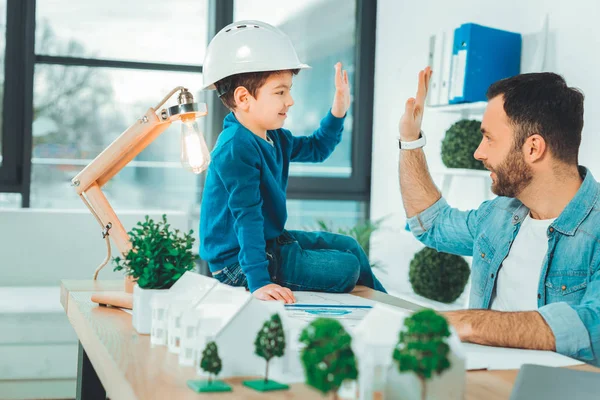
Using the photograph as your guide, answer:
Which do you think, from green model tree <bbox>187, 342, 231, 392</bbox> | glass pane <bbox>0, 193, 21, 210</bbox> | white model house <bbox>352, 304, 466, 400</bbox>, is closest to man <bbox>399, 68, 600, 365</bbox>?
white model house <bbox>352, 304, 466, 400</bbox>

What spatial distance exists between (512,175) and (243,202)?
614 mm

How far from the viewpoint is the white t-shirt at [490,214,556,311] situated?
1.63 meters

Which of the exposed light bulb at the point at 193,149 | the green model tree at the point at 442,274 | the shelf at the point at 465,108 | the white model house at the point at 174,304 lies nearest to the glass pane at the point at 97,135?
the green model tree at the point at 442,274

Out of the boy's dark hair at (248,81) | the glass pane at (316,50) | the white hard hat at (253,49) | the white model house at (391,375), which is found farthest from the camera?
the glass pane at (316,50)

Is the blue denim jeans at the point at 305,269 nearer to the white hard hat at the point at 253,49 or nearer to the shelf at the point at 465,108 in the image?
the white hard hat at the point at 253,49

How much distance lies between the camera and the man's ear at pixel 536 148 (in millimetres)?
1692

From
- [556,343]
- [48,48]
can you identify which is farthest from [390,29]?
[556,343]

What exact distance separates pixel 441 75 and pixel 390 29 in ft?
3.93

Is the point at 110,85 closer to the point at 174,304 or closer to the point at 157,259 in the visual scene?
the point at 157,259

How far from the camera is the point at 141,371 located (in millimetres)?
978

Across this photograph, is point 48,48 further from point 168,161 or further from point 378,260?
point 378,260

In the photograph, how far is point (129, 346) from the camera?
1143 mm

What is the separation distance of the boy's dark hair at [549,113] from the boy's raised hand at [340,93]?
18.4 inches

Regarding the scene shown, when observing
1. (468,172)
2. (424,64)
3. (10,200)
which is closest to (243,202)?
(468,172)
